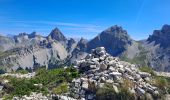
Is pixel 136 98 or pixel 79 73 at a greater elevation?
pixel 79 73

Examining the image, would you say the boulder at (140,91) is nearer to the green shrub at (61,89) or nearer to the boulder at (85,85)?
the boulder at (85,85)

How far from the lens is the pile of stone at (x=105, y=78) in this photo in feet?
175

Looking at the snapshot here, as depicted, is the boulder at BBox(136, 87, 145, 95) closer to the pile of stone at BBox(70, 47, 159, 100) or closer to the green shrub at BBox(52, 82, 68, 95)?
the pile of stone at BBox(70, 47, 159, 100)

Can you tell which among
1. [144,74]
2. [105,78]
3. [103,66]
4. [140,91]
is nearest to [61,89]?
[105,78]

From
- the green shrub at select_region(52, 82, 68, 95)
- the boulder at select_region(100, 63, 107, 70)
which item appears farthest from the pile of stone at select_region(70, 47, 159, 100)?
the green shrub at select_region(52, 82, 68, 95)

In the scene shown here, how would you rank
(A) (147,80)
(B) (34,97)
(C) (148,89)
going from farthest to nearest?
1. (A) (147,80)
2. (C) (148,89)
3. (B) (34,97)

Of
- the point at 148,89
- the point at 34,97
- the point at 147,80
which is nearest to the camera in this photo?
the point at 34,97

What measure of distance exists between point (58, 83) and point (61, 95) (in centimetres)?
688

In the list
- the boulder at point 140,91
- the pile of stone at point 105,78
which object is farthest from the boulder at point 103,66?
the boulder at point 140,91

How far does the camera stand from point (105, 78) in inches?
2179

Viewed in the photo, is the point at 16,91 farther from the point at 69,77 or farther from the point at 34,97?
the point at 69,77

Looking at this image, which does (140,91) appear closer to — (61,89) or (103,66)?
(103,66)

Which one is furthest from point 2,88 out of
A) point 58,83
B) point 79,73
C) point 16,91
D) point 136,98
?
point 136,98

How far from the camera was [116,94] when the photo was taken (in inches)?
2062
